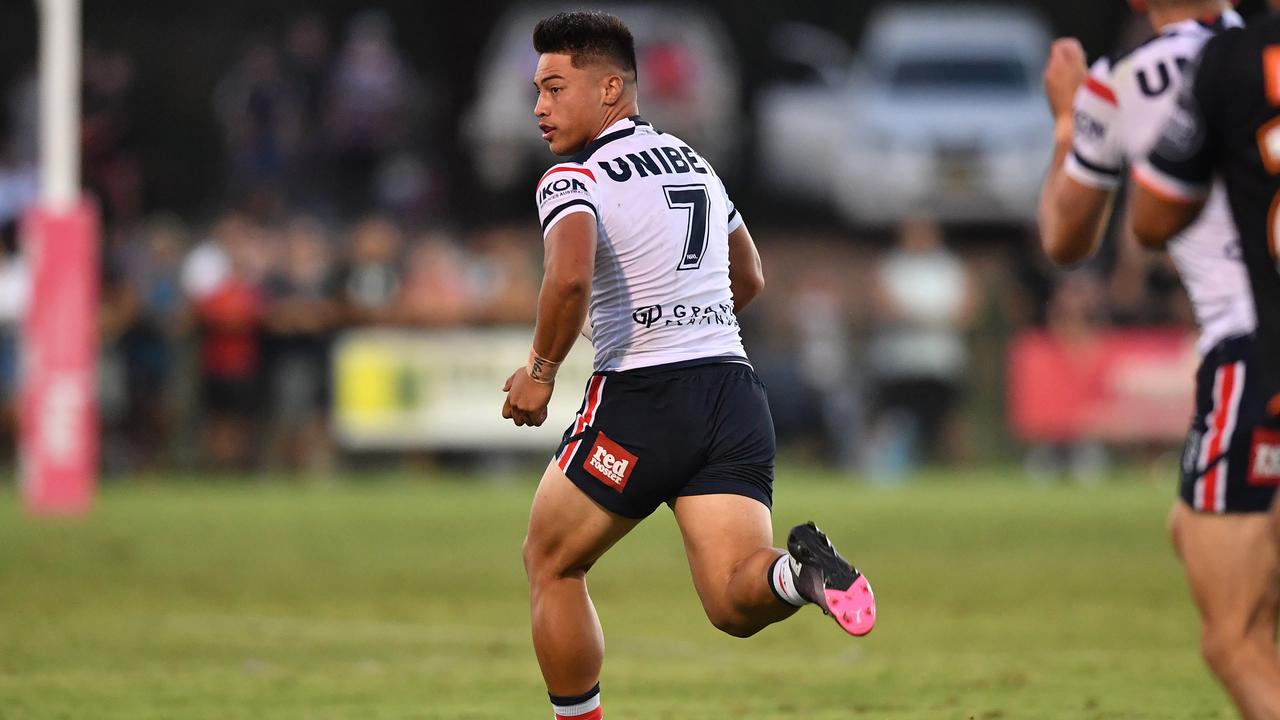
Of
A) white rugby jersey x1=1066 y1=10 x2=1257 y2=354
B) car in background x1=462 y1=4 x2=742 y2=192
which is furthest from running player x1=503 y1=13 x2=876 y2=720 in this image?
car in background x1=462 y1=4 x2=742 y2=192

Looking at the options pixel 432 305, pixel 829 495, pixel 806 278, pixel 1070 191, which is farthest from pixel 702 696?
pixel 806 278

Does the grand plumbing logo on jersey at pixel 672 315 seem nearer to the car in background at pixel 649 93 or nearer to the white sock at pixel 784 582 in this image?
the white sock at pixel 784 582

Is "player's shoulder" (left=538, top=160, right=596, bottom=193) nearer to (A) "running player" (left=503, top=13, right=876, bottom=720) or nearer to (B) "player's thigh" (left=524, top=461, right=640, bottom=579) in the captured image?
(A) "running player" (left=503, top=13, right=876, bottom=720)

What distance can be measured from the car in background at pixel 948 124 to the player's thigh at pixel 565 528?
64.6ft

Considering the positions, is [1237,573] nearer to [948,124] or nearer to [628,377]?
[628,377]

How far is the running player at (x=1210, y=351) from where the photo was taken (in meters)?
4.93

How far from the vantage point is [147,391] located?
20672mm

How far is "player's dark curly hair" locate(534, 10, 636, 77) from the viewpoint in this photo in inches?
252

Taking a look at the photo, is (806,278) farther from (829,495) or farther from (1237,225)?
(1237,225)

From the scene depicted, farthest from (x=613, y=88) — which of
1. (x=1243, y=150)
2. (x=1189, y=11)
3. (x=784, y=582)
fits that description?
(x=1243, y=150)

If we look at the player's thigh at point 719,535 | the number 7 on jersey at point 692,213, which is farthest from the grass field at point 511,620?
the number 7 on jersey at point 692,213

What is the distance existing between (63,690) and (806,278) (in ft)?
50.8

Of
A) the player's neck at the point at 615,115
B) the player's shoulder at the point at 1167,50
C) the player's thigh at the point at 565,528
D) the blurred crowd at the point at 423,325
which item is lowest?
the blurred crowd at the point at 423,325

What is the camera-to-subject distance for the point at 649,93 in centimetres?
2594
